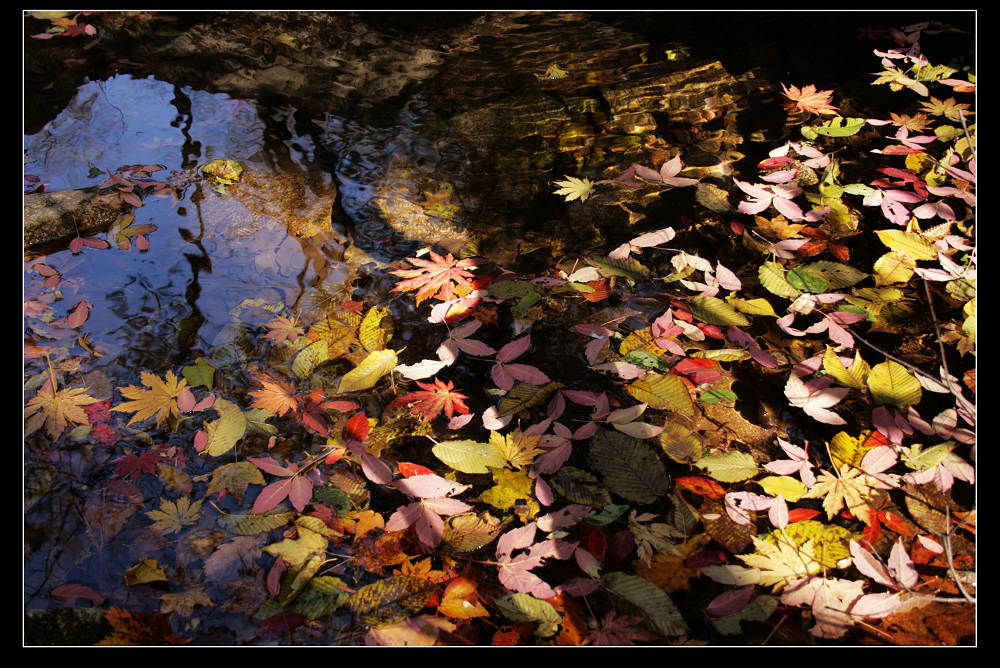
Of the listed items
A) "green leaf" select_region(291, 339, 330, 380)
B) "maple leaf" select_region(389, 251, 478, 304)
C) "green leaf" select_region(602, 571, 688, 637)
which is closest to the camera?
"green leaf" select_region(602, 571, 688, 637)

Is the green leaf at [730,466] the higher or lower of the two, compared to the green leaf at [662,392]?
lower

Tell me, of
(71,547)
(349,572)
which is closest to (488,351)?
(349,572)

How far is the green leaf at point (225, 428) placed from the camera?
147 centimetres

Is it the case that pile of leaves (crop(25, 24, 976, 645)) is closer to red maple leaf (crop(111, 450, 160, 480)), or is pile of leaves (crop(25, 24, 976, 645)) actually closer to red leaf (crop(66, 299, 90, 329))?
red maple leaf (crop(111, 450, 160, 480))

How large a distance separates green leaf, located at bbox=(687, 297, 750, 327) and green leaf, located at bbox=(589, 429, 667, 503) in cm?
54

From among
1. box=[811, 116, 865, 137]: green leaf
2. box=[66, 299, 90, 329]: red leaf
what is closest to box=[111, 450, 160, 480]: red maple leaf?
box=[66, 299, 90, 329]: red leaf

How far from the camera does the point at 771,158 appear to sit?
7.86 ft

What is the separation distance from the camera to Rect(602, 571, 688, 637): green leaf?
112 cm

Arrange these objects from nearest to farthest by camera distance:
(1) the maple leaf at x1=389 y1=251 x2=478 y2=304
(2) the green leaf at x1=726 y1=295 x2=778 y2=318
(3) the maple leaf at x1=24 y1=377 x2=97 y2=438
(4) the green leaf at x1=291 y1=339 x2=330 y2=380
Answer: (3) the maple leaf at x1=24 y1=377 x2=97 y2=438, (4) the green leaf at x1=291 y1=339 x2=330 y2=380, (2) the green leaf at x1=726 y1=295 x2=778 y2=318, (1) the maple leaf at x1=389 y1=251 x2=478 y2=304

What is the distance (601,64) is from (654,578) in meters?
2.88

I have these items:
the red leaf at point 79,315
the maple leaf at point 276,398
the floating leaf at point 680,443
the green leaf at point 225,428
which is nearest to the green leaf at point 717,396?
the floating leaf at point 680,443

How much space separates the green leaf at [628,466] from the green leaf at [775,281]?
0.80 m

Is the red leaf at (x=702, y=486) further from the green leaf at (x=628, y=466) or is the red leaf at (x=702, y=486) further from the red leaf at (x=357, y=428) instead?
the red leaf at (x=357, y=428)

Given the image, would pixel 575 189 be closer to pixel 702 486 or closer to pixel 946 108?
pixel 702 486
